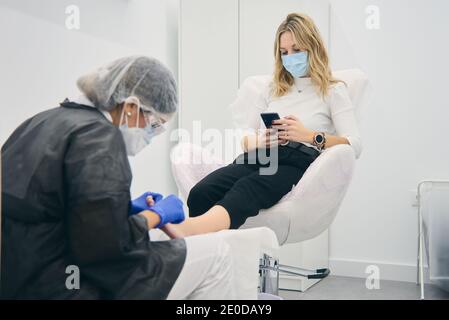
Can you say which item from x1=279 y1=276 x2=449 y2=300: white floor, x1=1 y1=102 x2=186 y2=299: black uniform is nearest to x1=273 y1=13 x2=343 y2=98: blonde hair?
x1=279 y1=276 x2=449 y2=300: white floor

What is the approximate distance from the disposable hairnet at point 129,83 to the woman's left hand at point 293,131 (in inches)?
30.5

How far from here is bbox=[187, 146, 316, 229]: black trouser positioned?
5.09 feet

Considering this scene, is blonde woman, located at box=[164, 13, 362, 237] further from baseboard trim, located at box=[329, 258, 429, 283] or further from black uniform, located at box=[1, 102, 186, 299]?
baseboard trim, located at box=[329, 258, 429, 283]

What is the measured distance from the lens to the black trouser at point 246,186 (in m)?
1.55

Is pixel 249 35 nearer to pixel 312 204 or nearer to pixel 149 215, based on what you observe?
pixel 312 204

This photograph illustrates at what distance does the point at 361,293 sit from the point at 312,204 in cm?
104

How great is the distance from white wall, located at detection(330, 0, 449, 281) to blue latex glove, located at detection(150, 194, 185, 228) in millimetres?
1893

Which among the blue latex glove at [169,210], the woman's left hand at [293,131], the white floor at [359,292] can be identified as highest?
the woman's left hand at [293,131]

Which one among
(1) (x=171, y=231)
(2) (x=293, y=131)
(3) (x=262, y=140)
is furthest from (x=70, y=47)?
(1) (x=171, y=231)

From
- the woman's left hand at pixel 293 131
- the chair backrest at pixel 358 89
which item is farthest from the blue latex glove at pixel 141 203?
the chair backrest at pixel 358 89

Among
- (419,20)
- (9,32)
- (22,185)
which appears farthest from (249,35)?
(22,185)

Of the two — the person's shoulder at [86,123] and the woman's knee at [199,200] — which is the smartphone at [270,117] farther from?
the person's shoulder at [86,123]

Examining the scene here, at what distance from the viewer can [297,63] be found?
77.9 inches

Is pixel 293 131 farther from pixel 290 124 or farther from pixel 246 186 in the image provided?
pixel 246 186
